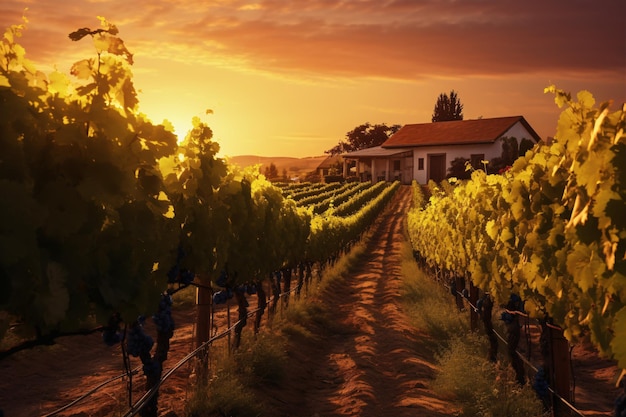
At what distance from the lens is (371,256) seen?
99.2 ft

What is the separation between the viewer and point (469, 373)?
9.65 metres

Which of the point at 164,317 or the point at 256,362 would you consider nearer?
the point at 164,317

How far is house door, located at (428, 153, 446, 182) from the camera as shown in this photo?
208 feet

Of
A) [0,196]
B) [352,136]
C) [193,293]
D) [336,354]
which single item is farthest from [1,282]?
[352,136]

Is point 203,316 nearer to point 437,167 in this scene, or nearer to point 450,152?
point 450,152

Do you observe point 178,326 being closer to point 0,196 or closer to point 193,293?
point 193,293

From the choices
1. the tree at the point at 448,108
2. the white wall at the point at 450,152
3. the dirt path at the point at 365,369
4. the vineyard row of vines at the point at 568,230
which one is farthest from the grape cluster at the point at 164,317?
the tree at the point at 448,108

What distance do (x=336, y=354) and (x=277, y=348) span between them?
1841 mm

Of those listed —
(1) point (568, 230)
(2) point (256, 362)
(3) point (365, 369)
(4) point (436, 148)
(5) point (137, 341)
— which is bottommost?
(3) point (365, 369)

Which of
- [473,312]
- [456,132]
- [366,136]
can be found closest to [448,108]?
[366,136]

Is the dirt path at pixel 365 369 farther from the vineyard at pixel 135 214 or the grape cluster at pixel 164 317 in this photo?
the grape cluster at pixel 164 317

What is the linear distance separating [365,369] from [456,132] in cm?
5660

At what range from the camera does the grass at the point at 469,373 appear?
27.7 feet

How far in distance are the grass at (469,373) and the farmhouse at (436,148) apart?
4547cm
